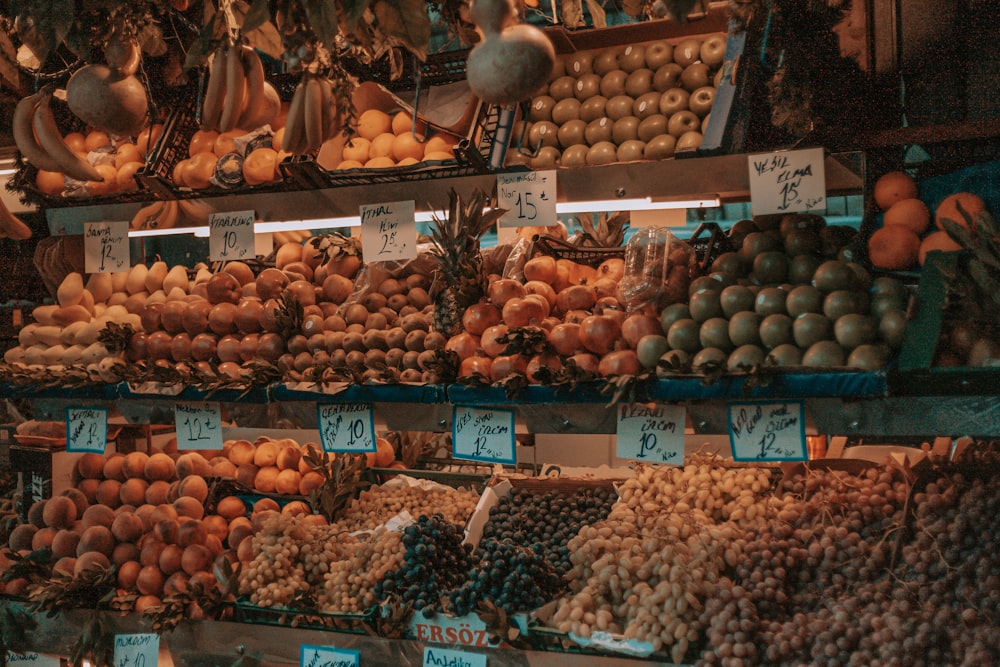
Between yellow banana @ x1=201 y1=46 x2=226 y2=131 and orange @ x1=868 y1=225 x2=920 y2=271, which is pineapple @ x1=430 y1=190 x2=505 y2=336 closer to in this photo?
yellow banana @ x1=201 y1=46 x2=226 y2=131

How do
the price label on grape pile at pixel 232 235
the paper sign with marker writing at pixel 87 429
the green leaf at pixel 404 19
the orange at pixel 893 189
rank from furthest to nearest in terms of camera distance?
the paper sign with marker writing at pixel 87 429 → the price label on grape pile at pixel 232 235 → the orange at pixel 893 189 → the green leaf at pixel 404 19

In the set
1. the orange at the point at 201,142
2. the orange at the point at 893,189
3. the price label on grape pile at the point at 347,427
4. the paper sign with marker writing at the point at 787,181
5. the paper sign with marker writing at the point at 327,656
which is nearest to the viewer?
the paper sign with marker writing at the point at 787,181

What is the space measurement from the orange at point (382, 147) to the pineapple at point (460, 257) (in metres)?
0.35

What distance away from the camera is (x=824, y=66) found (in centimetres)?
228

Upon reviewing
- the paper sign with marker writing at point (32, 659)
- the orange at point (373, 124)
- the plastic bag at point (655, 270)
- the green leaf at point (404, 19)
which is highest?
the orange at point (373, 124)

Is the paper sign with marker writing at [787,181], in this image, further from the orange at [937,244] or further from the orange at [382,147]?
the orange at [382,147]

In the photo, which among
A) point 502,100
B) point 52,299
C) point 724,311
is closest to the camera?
point 502,100

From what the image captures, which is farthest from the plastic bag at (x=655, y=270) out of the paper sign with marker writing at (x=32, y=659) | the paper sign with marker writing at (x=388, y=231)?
the paper sign with marker writing at (x=32, y=659)

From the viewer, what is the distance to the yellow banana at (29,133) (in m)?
2.70

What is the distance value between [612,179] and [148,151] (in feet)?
5.77

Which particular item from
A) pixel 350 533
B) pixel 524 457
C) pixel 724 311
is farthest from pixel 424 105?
pixel 524 457

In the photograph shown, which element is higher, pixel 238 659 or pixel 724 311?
pixel 724 311

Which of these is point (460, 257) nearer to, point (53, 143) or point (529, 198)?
point (529, 198)

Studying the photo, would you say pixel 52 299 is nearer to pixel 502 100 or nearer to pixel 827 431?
pixel 502 100
